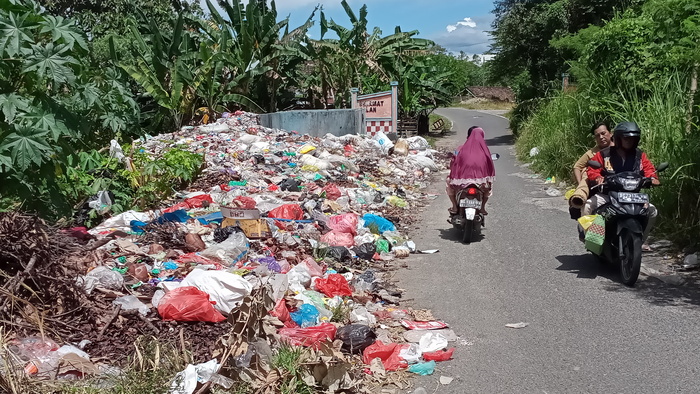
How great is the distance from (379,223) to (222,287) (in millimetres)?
4042

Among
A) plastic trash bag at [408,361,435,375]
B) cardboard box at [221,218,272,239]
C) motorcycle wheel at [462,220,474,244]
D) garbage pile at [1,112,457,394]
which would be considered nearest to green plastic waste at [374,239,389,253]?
garbage pile at [1,112,457,394]

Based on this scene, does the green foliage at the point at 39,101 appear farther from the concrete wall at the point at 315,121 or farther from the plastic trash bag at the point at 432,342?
the concrete wall at the point at 315,121

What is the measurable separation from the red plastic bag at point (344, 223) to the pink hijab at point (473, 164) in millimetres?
1381

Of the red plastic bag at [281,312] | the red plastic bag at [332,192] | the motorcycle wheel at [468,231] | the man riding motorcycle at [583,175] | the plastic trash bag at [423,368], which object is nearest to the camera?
the plastic trash bag at [423,368]

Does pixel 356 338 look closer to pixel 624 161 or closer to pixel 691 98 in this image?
pixel 624 161

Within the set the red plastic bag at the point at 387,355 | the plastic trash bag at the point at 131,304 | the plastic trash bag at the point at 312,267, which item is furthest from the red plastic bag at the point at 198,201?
the red plastic bag at the point at 387,355

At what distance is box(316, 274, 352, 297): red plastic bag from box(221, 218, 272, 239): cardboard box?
134 cm

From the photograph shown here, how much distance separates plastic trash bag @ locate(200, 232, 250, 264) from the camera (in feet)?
20.5

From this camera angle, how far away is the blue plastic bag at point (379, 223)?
8.62 meters

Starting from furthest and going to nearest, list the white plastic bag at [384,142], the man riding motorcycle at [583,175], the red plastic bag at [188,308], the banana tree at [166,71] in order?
the banana tree at [166,71]
the white plastic bag at [384,142]
the man riding motorcycle at [583,175]
the red plastic bag at [188,308]

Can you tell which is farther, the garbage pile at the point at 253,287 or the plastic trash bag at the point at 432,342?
the plastic trash bag at the point at 432,342

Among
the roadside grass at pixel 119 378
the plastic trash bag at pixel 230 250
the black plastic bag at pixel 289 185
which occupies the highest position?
the roadside grass at pixel 119 378

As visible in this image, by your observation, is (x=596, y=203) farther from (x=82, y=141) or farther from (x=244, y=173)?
(x=244, y=173)

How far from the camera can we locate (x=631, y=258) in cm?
581
